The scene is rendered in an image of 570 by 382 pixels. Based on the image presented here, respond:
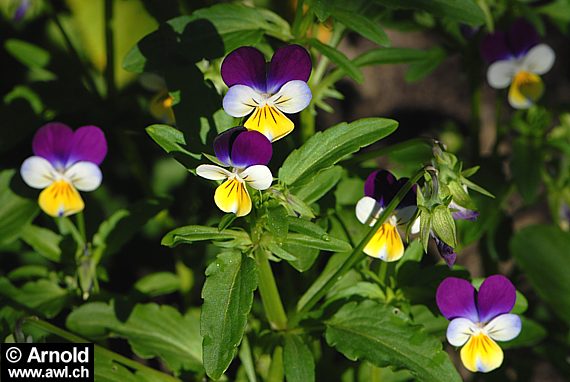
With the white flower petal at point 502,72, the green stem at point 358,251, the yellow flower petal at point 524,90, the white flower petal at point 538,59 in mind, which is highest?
the white flower petal at point 538,59

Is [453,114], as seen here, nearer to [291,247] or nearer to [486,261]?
[486,261]

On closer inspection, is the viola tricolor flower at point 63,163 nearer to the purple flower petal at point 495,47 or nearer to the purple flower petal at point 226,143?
the purple flower petal at point 226,143

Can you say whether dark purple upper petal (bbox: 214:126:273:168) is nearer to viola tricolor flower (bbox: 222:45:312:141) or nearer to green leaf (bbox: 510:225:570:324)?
viola tricolor flower (bbox: 222:45:312:141)

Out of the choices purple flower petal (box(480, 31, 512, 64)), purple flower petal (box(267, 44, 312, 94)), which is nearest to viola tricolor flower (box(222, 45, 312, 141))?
purple flower petal (box(267, 44, 312, 94))

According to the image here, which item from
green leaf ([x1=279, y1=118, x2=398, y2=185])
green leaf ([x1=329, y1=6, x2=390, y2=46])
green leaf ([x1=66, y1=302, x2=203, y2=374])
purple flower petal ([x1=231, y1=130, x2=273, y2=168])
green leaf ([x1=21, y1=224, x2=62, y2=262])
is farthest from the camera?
green leaf ([x1=21, y1=224, x2=62, y2=262])

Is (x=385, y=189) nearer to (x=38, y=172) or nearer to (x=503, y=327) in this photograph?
(x=503, y=327)

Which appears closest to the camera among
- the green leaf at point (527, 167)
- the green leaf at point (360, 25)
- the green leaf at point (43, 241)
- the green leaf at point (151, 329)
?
the green leaf at point (360, 25)

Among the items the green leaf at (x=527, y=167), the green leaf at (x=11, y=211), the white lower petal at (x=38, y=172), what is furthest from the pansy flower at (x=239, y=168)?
the green leaf at (x=527, y=167)
